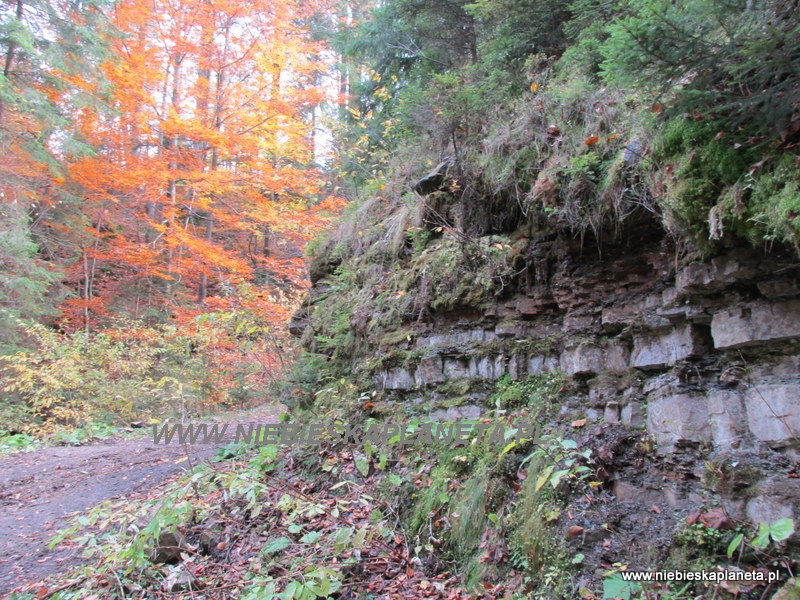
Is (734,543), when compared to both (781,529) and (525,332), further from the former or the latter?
(525,332)

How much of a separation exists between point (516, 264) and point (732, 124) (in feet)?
7.03

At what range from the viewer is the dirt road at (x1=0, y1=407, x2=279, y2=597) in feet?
14.9

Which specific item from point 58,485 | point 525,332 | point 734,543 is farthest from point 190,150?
point 734,543

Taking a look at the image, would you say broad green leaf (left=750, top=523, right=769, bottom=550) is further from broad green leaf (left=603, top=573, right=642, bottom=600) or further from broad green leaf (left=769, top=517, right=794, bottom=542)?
broad green leaf (left=603, top=573, right=642, bottom=600)

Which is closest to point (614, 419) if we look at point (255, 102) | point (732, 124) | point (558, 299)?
point (558, 299)

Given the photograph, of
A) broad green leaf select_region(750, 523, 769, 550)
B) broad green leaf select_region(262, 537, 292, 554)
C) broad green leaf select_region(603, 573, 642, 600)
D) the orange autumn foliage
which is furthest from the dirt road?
broad green leaf select_region(750, 523, 769, 550)

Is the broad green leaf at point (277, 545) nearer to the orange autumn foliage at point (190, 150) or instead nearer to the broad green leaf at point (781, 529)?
the broad green leaf at point (781, 529)

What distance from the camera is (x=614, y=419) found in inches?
128

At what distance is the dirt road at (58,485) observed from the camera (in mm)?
4555

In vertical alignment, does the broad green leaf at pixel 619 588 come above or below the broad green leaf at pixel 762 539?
below

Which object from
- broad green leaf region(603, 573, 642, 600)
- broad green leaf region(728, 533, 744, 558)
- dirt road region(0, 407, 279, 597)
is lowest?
dirt road region(0, 407, 279, 597)

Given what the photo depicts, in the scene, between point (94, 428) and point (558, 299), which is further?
point (94, 428)

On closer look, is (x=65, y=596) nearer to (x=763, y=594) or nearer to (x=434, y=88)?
(x=763, y=594)

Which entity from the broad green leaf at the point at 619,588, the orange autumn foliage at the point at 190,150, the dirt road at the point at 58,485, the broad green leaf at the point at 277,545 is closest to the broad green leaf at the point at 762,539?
the broad green leaf at the point at 619,588
